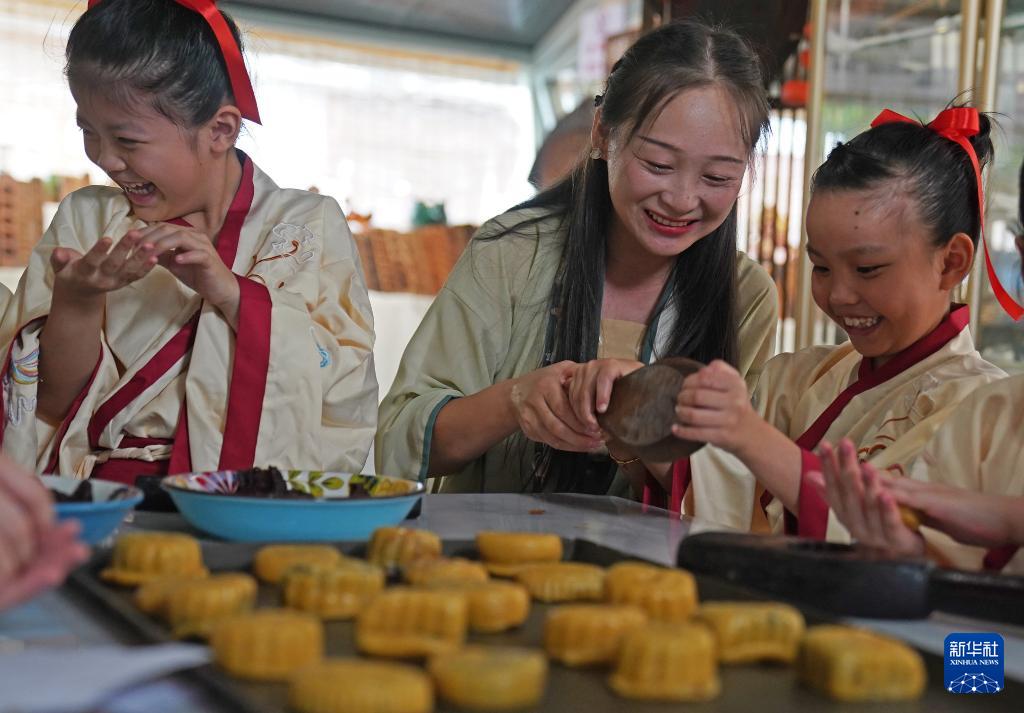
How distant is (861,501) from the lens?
1.06 m

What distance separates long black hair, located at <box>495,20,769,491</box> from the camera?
1.87m

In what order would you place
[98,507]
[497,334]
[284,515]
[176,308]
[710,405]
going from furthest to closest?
[497,334], [176,308], [710,405], [284,515], [98,507]

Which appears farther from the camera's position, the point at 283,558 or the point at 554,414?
the point at 554,414

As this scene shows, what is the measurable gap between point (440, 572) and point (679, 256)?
1367 mm

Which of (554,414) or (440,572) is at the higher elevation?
(554,414)

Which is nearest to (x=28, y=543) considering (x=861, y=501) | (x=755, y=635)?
(x=755, y=635)

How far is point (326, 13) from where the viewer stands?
6.51 m

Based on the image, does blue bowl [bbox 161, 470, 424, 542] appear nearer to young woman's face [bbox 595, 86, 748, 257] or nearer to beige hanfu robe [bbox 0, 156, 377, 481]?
beige hanfu robe [bbox 0, 156, 377, 481]

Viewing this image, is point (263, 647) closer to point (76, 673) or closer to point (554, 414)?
point (76, 673)

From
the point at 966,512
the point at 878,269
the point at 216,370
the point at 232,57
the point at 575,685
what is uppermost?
the point at 232,57

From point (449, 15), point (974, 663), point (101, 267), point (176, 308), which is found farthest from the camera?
point (449, 15)

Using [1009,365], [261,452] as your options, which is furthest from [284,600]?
[1009,365]

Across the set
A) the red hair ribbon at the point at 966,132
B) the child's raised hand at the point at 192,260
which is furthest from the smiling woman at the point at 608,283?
the child's raised hand at the point at 192,260

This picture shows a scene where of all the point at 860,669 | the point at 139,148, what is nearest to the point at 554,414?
the point at 139,148
